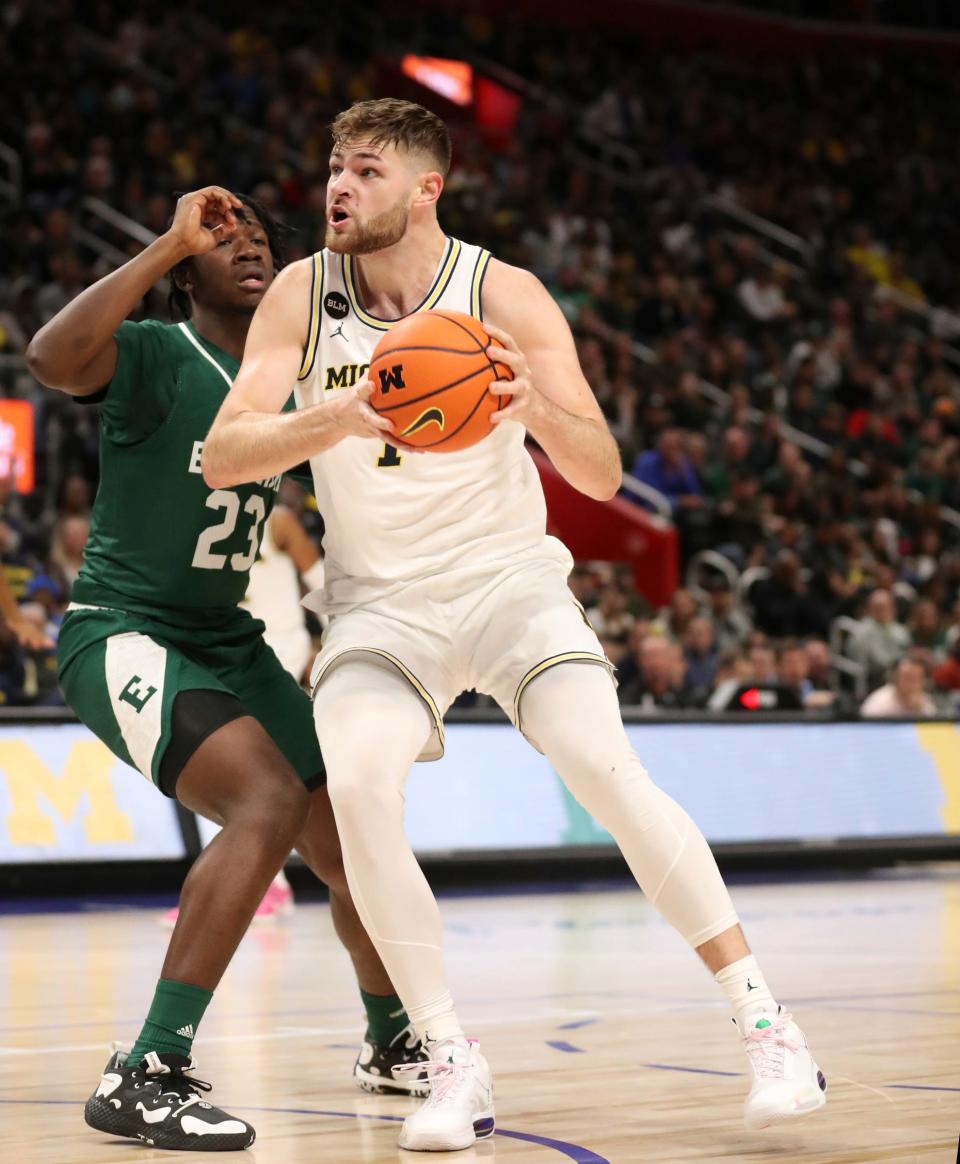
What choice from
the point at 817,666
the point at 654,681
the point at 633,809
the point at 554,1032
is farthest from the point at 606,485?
the point at 817,666

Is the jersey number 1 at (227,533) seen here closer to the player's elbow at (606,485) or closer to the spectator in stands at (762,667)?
the player's elbow at (606,485)

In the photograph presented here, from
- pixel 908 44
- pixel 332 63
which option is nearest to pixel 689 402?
pixel 332 63

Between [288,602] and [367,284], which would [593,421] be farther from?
[288,602]

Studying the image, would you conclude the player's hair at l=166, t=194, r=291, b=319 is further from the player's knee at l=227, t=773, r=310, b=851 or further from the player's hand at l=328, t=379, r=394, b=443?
the player's knee at l=227, t=773, r=310, b=851

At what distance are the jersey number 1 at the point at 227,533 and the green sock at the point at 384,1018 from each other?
1.18m

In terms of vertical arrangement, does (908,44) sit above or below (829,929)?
above

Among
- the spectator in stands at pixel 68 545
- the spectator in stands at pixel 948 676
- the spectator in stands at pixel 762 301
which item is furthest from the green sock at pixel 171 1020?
the spectator in stands at pixel 762 301

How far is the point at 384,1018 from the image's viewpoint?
471cm

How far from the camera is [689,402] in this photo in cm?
1734

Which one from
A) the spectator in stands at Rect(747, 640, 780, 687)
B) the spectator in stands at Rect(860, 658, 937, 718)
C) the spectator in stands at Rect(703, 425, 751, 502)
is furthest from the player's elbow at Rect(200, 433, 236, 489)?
the spectator in stands at Rect(703, 425, 751, 502)

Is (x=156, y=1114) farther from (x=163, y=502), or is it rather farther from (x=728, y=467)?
(x=728, y=467)

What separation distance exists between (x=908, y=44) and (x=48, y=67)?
1387 cm

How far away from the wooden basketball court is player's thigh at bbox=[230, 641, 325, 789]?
0.83m

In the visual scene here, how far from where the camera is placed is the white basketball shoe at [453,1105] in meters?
3.82
